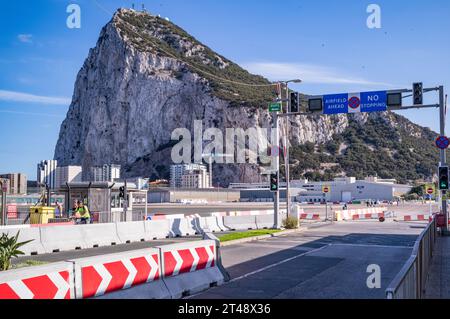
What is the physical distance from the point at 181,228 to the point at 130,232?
3.96m

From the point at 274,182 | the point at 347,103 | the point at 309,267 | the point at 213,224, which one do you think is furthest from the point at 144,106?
the point at 309,267

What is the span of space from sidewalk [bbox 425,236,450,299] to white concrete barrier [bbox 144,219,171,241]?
1242 cm

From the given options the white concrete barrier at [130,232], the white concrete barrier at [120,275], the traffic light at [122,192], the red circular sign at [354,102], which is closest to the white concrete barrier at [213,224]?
the traffic light at [122,192]

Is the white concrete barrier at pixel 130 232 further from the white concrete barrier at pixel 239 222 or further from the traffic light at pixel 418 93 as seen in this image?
the traffic light at pixel 418 93

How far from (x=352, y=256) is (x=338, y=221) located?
25836mm

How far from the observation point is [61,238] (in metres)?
20.1

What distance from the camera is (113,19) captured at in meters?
191

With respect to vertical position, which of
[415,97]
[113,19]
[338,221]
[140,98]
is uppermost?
[113,19]

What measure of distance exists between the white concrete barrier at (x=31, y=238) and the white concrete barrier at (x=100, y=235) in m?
2.30

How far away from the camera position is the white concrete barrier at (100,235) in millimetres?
21281

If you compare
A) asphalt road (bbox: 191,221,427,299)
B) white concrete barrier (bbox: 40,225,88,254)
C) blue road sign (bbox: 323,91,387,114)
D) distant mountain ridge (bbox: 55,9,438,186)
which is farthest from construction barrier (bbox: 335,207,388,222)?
distant mountain ridge (bbox: 55,9,438,186)

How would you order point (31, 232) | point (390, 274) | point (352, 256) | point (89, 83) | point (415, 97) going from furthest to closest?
point (89, 83)
point (415, 97)
point (31, 232)
point (352, 256)
point (390, 274)
